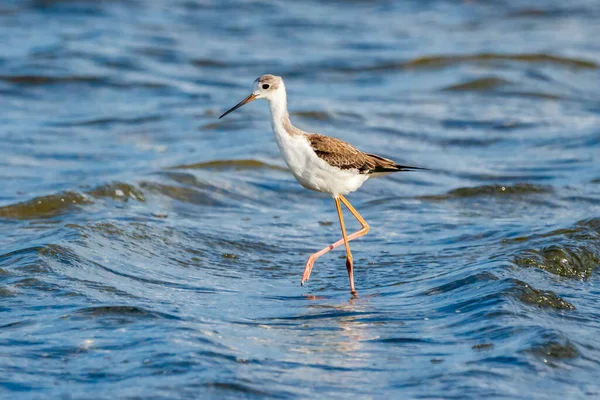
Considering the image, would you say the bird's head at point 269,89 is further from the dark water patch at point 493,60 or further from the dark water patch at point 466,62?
the dark water patch at point 493,60

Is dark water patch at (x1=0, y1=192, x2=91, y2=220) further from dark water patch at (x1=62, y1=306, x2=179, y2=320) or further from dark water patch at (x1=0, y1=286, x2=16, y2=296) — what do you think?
dark water patch at (x1=62, y1=306, x2=179, y2=320)

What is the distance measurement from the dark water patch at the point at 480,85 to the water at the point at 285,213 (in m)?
0.04

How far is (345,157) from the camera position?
25.4 feet

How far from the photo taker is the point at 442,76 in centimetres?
1759

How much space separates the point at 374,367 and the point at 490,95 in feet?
37.4

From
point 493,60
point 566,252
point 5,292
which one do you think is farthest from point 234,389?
point 493,60

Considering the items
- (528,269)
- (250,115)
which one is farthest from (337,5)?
(528,269)

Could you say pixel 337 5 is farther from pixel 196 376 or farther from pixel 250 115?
pixel 196 376

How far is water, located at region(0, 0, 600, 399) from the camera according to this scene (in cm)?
587

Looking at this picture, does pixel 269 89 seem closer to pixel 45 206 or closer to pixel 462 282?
pixel 462 282

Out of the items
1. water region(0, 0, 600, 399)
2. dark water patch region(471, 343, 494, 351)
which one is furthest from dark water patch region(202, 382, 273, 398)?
dark water patch region(471, 343, 494, 351)

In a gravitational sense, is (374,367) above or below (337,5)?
below

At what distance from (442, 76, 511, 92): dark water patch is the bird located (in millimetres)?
9211

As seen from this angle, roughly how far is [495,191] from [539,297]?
4.07 meters
